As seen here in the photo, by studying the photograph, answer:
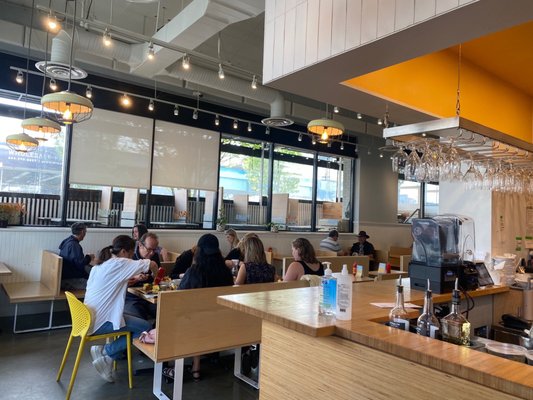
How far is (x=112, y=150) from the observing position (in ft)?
20.6

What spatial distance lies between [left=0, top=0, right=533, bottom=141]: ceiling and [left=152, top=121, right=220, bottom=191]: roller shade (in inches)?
31.1

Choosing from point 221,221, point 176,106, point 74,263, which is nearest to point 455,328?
point 74,263

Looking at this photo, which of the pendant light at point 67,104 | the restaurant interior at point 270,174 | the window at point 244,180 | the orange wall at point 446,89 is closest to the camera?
the restaurant interior at point 270,174

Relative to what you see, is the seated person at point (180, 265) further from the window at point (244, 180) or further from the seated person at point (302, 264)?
the window at point (244, 180)

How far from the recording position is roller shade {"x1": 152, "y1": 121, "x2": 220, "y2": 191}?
6.83 meters

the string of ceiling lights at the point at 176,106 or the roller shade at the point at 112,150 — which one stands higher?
A: the string of ceiling lights at the point at 176,106

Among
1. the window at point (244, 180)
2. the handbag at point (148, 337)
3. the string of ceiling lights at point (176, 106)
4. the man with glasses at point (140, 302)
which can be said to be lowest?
the handbag at point (148, 337)

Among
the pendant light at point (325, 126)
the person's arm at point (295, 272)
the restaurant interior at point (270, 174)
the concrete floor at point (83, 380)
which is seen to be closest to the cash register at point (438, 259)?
the restaurant interior at point (270, 174)

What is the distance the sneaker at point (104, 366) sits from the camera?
131 inches

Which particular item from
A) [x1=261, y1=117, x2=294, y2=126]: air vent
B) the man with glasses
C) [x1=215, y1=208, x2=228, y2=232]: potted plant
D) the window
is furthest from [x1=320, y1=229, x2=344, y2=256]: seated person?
the man with glasses

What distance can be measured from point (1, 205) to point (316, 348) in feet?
17.6

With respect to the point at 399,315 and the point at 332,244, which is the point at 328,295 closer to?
the point at 399,315

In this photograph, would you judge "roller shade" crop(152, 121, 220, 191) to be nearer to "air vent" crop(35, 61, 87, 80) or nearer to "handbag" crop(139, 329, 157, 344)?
"air vent" crop(35, 61, 87, 80)

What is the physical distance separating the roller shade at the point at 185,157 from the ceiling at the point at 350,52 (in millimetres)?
790
